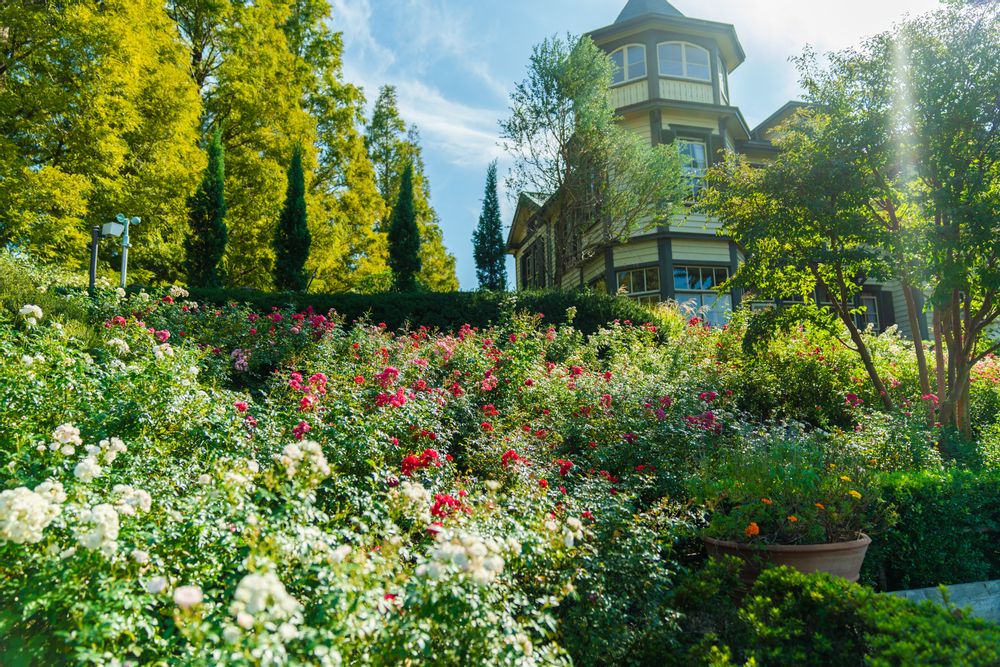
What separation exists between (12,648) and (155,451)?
1.50 metres

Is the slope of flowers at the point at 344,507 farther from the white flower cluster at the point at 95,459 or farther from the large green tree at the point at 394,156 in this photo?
the large green tree at the point at 394,156

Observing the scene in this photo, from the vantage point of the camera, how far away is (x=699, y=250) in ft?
52.0

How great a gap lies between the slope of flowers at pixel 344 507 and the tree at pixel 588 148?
8971mm

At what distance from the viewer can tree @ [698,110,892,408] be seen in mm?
6828

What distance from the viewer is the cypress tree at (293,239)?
15664mm

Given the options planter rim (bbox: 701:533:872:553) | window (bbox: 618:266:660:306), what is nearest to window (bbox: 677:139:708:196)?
window (bbox: 618:266:660:306)

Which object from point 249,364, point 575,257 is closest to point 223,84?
point 575,257

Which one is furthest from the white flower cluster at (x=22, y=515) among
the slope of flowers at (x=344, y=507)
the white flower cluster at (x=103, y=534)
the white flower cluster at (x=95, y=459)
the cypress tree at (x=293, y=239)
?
the cypress tree at (x=293, y=239)

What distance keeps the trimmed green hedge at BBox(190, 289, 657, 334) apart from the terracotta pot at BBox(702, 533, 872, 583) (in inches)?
326

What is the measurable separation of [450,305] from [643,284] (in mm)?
6532

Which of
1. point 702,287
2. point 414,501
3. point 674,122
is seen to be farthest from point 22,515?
point 674,122

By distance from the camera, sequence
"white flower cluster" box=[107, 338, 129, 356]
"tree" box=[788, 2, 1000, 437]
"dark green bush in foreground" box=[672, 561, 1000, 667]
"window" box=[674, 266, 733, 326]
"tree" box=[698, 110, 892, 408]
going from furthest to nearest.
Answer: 1. "window" box=[674, 266, 733, 326]
2. "tree" box=[698, 110, 892, 408]
3. "tree" box=[788, 2, 1000, 437]
4. "white flower cluster" box=[107, 338, 129, 356]
5. "dark green bush in foreground" box=[672, 561, 1000, 667]

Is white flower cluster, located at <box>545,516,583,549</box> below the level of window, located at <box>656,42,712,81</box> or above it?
below

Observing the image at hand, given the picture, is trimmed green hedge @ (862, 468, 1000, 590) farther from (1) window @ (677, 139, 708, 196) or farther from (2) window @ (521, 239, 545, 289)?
(2) window @ (521, 239, 545, 289)
